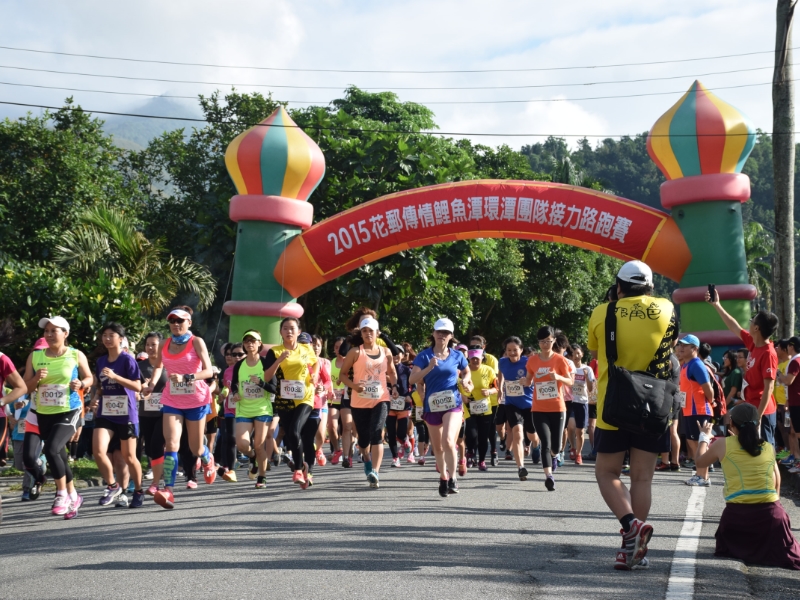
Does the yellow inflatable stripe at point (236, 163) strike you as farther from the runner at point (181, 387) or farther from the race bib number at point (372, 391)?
the runner at point (181, 387)

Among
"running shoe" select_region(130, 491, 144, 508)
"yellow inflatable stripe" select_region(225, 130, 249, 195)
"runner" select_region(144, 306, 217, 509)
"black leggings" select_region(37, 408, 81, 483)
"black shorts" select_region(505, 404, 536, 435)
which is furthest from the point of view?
"yellow inflatable stripe" select_region(225, 130, 249, 195)

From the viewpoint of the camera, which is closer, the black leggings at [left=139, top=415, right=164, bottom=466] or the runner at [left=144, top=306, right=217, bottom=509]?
the runner at [left=144, top=306, right=217, bottom=509]

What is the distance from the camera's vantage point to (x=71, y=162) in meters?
28.9

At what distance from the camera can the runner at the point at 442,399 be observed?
33.7ft

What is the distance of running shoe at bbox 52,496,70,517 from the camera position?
29.9 ft

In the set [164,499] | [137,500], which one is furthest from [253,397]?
[164,499]

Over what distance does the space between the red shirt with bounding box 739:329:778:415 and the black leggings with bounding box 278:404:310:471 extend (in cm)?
465

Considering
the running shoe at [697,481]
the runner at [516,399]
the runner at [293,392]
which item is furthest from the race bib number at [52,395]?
the running shoe at [697,481]

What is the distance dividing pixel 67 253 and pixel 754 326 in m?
14.7

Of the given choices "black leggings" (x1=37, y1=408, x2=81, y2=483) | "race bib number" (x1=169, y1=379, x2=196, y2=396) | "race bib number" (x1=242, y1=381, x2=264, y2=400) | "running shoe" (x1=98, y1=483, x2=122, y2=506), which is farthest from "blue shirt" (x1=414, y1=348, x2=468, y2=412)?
"black leggings" (x1=37, y1=408, x2=81, y2=483)

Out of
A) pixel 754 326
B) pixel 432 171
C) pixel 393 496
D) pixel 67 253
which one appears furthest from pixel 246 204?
pixel 754 326

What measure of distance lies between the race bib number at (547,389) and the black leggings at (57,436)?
5.23 meters

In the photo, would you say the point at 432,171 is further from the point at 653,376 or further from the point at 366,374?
the point at 653,376

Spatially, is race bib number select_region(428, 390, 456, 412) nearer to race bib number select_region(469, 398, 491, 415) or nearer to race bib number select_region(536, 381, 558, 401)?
race bib number select_region(536, 381, 558, 401)
